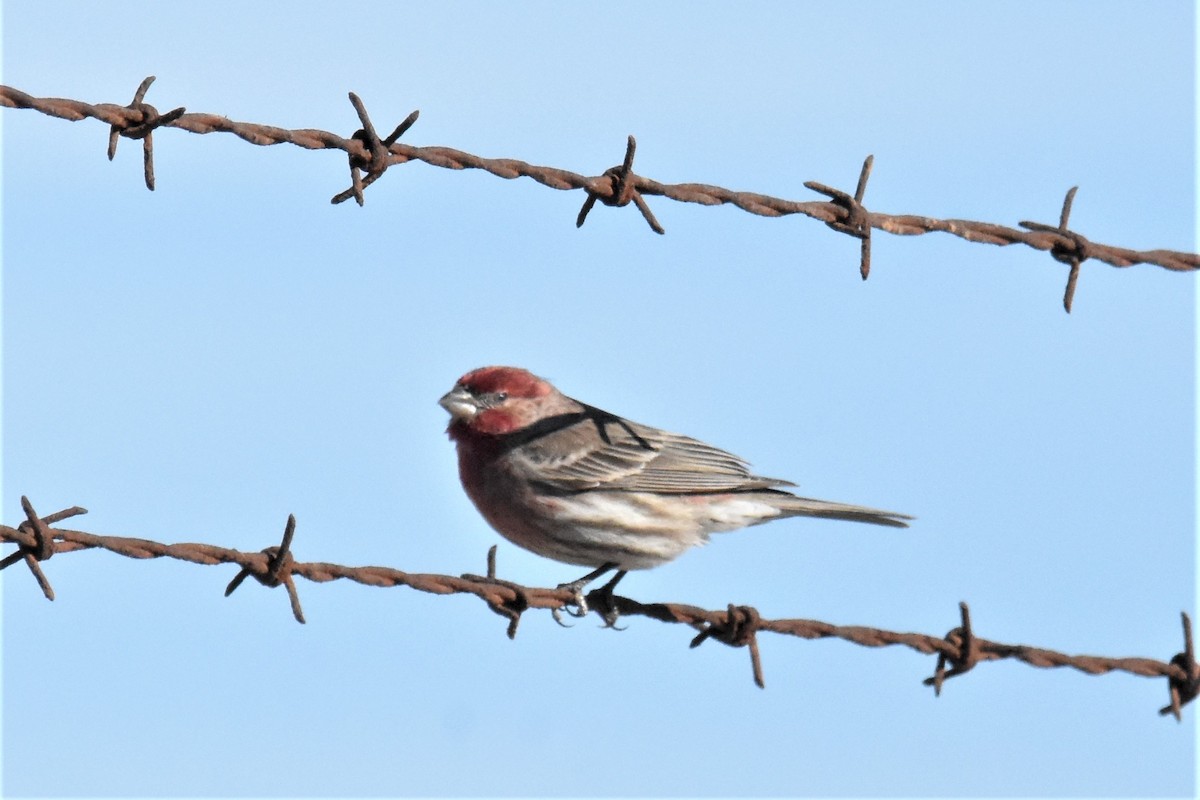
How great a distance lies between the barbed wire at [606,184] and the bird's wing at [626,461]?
232 centimetres

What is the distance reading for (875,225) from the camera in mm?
6438

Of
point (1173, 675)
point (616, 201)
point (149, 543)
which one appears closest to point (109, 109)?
point (149, 543)

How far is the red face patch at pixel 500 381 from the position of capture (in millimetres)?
8805

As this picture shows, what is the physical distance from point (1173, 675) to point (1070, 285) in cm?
159

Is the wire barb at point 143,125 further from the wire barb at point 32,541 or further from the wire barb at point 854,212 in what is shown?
the wire barb at point 854,212

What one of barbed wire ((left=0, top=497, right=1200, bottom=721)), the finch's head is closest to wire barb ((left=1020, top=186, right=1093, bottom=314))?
barbed wire ((left=0, top=497, right=1200, bottom=721))

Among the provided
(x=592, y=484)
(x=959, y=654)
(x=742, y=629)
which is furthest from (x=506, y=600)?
(x=592, y=484)

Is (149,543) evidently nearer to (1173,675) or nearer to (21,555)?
(21,555)

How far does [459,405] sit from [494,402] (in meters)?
0.20

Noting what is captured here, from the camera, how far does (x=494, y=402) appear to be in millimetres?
8805

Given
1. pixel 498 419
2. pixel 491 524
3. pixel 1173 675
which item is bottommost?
pixel 1173 675

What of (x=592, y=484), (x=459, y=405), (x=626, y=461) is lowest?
(x=592, y=484)

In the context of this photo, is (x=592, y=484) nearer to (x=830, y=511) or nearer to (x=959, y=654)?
(x=830, y=511)

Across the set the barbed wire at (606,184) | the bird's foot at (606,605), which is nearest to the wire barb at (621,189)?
the barbed wire at (606,184)
